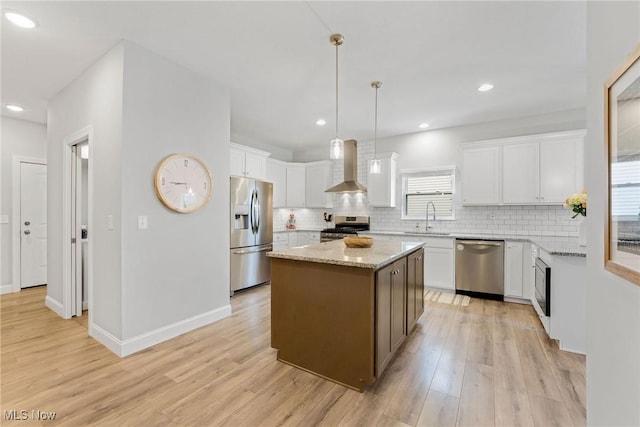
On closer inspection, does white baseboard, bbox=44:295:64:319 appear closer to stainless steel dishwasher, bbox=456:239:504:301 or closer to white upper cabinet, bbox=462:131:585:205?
stainless steel dishwasher, bbox=456:239:504:301

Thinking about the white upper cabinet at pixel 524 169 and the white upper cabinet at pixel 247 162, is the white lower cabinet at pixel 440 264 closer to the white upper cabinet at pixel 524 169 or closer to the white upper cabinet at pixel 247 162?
the white upper cabinet at pixel 524 169

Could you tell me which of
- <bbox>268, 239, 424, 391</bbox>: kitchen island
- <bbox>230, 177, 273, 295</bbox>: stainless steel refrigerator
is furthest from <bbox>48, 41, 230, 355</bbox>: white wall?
<bbox>268, 239, 424, 391</bbox>: kitchen island

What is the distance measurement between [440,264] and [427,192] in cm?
142

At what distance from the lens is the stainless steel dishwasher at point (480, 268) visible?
407 cm

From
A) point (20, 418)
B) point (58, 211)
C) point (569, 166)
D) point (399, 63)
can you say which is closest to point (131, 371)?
point (20, 418)

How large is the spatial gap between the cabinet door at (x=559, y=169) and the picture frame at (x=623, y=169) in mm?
3659

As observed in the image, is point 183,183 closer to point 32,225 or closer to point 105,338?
point 105,338

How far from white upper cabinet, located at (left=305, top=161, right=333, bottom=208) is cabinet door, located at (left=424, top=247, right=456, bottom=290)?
240 centimetres

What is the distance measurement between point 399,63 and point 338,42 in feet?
2.47

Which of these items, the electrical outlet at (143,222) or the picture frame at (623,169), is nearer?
the picture frame at (623,169)

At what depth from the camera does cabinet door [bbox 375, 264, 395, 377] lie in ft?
6.62

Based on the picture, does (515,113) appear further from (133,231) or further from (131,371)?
(131,371)

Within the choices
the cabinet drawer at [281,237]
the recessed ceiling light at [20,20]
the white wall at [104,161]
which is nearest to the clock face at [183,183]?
the white wall at [104,161]

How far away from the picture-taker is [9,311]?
3516mm
